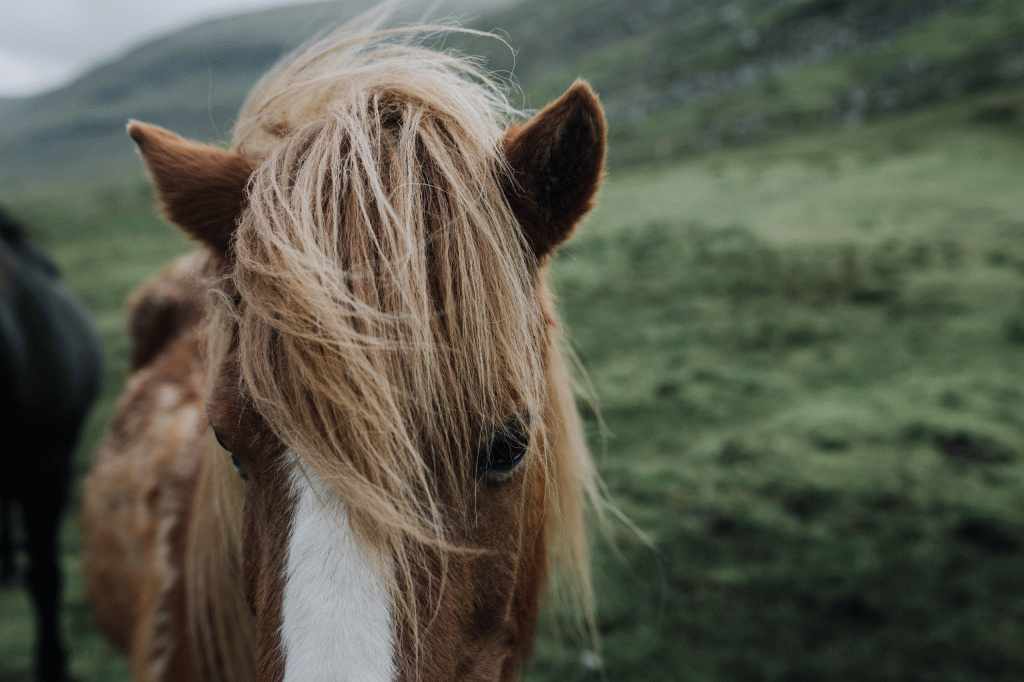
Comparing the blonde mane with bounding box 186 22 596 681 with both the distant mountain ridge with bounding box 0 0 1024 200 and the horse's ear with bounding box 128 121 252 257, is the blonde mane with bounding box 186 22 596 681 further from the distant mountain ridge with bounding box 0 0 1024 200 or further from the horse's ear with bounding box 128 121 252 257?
the distant mountain ridge with bounding box 0 0 1024 200

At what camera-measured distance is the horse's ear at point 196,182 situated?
3.99 feet

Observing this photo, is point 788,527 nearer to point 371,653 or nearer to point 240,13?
point 371,653

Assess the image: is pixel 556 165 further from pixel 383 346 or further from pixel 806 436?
pixel 806 436

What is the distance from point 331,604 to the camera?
0.82m

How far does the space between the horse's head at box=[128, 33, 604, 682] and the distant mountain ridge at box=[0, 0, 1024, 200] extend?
1.10 feet

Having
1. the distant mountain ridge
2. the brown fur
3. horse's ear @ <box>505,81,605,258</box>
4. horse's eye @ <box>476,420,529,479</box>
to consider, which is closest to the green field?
horse's ear @ <box>505,81,605,258</box>

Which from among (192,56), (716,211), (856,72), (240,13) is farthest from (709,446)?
(240,13)

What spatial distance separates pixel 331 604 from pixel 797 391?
18.7 ft

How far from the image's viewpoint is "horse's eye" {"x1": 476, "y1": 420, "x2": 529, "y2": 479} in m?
1.01

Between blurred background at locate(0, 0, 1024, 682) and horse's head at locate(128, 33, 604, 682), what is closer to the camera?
horse's head at locate(128, 33, 604, 682)

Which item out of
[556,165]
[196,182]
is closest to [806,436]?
[556,165]

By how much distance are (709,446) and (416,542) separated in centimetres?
441

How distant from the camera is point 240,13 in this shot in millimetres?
151875

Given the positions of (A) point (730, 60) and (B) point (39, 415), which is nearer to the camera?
(B) point (39, 415)
